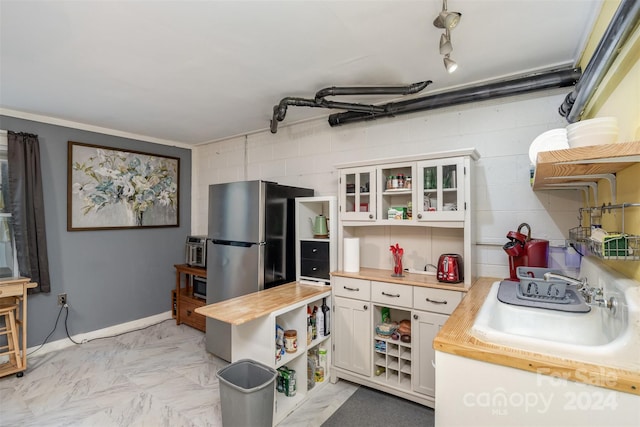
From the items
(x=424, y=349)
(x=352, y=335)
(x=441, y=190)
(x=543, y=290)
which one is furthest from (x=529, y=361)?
(x=352, y=335)

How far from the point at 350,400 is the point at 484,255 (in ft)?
5.00

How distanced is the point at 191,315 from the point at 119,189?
5.82 feet

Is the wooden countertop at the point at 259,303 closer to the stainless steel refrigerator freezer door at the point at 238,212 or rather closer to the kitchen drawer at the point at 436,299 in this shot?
the stainless steel refrigerator freezer door at the point at 238,212

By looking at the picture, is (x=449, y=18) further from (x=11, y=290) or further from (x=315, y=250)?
(x=11, y=290)

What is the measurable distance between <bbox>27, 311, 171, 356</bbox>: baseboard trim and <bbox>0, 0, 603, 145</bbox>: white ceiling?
2.42 m

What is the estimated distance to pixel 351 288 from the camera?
2.48 m

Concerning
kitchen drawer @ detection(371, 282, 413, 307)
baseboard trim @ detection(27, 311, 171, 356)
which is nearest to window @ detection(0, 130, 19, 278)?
baseboard trim @ detection(27, 311, 171, 356)

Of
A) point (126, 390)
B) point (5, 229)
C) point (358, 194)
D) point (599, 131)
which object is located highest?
point (599, 131)

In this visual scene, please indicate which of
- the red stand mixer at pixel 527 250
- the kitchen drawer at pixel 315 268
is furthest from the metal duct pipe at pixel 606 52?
the kitchen drawer at pixel 315 268

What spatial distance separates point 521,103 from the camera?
2.22 metres

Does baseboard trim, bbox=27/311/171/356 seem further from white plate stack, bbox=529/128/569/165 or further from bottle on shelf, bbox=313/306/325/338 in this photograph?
white plate stack, bbox=529/128/569/165

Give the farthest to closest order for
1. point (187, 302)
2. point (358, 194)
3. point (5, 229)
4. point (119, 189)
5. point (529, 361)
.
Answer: point (187, 302) < point (119, 189) < point (5, 229) < point (358, 194) < point (529, 361)

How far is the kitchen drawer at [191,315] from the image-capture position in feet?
11.9

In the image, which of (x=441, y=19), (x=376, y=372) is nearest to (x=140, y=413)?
(x=376, y=372)
